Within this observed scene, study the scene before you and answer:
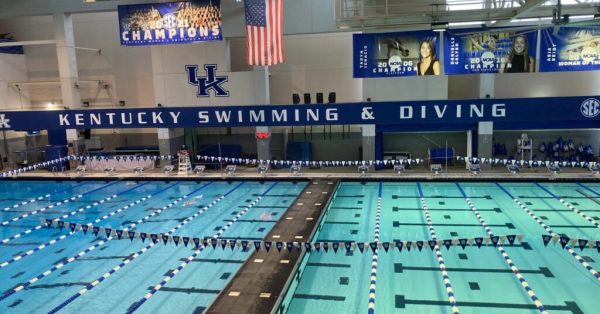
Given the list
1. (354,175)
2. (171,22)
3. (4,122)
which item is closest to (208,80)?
(171,22)

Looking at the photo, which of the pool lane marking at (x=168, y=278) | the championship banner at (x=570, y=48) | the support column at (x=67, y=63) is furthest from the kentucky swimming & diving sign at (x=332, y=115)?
the pool lane marking at (x=168, y=278)

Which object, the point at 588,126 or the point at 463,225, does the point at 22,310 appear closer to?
the point at 463,225

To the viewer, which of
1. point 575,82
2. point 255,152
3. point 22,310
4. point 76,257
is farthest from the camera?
point 255,152

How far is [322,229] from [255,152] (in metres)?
11.6

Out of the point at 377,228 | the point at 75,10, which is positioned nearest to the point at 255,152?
the point at 75,10

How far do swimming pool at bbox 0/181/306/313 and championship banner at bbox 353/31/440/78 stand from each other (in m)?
5.45

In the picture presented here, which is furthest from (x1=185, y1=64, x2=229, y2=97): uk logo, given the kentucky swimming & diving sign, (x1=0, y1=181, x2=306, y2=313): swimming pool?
(x1=0, y1=181, x2=306, y2=313): swimming pool

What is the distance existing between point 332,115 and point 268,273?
12097 millimetres

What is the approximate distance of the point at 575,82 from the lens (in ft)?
69.5

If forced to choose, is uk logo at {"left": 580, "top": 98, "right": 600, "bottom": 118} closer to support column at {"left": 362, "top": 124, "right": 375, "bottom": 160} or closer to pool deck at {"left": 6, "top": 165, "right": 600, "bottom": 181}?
pool deck at {"left": 6, "top": 165, "right": 600, "bottom": 181}

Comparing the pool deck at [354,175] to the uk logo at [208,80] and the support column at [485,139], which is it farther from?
the uk logo at [208,80]

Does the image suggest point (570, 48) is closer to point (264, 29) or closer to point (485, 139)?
point (485, 139)

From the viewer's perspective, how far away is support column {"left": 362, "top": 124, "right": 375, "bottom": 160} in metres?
20.9

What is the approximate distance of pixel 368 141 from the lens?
21.0m
